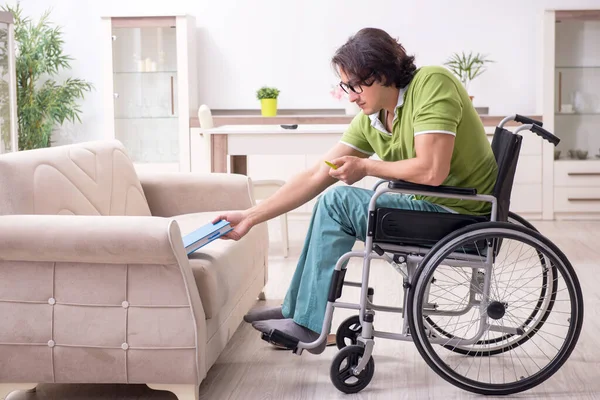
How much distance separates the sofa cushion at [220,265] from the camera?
229 cm

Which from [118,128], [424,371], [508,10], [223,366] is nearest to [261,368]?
[223,366]

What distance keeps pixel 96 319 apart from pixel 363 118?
39.3 inches

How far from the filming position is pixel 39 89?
6410 mm

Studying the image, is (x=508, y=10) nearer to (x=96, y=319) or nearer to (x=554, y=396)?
(x=554, y=396)

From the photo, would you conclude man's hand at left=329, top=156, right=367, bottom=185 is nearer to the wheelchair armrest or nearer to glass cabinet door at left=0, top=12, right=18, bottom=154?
the wheelchair armrest

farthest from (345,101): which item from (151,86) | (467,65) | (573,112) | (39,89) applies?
(39,89)

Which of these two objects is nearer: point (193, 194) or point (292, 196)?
point (292, 196)

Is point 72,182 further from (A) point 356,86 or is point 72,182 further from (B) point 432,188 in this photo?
(B) point 432,188

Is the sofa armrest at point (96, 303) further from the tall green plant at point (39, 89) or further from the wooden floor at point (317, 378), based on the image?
the tall green plant at point (39, 89)

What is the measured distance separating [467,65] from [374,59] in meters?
4.05

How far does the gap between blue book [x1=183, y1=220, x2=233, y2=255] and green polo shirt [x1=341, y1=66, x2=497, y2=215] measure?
20.9 inches

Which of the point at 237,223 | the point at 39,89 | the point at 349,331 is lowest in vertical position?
the point at 349,331

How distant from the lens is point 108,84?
6.20m

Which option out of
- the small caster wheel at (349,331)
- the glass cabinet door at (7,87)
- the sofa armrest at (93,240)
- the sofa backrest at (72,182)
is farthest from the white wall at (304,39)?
the sofa armrest at (93,240)
